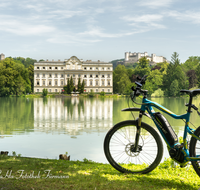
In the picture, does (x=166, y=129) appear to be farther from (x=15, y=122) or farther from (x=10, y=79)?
(x=10, y=79)

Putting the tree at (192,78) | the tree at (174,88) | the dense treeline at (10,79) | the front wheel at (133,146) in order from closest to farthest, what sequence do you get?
1. the front wheel at (133,146)
2. the dense treeline at (10,79)
3. the tree at (174,88)
4. the tree at (192,78)

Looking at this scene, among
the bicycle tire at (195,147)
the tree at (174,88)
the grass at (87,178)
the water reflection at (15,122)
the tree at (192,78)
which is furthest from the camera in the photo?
the tree at (192,78)

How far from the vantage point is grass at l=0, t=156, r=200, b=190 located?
106 inches

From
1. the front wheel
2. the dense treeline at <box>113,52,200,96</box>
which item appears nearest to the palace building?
the dense treeline at <box>113,52,200,96</box>

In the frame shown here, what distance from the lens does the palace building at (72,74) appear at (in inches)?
2827

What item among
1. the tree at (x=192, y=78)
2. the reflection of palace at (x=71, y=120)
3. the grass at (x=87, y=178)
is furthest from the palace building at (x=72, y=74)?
the grass at (x=87, y=178)

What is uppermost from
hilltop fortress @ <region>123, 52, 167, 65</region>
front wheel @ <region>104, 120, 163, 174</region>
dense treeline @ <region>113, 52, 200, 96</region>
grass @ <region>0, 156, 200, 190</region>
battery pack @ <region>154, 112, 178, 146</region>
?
hilltop fortress @ <region>123, 52, 167, 65</region>

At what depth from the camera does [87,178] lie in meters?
2.95

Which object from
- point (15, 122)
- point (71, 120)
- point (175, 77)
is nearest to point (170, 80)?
point (175, 77)

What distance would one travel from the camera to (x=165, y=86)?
6306 centimetres

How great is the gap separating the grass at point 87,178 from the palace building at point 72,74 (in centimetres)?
6842

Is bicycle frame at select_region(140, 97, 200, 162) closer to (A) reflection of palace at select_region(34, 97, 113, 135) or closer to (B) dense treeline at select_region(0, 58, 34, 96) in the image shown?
(A) reflection of palace at select_region(34, 97, 113, 135)

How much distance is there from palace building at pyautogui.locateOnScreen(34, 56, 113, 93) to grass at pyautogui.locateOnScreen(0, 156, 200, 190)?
68.4 metres

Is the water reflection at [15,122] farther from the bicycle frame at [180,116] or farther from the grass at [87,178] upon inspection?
the bicycle frame at [180,116]
